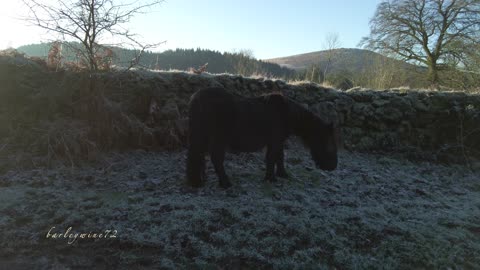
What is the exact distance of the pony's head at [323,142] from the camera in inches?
213

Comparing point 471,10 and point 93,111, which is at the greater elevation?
point 471,10

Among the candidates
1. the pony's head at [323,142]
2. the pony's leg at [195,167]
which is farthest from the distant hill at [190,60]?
the pony's head at [323,142]

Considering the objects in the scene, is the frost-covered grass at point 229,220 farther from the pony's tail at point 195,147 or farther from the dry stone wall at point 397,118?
the dry stone wall at point 397,118

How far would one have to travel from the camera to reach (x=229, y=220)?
3674 mm

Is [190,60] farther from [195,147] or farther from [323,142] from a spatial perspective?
[195,147]

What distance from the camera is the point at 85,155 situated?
5.28 meters

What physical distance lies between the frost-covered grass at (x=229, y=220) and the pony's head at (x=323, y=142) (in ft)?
1.47

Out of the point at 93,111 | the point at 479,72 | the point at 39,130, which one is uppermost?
the point at 479,72

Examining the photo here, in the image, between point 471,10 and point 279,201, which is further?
point 471,10

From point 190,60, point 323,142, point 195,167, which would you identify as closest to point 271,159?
point 323,142

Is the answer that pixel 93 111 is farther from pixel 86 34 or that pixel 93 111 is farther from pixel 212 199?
pixel 212 199

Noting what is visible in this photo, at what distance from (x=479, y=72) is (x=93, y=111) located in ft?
61.9

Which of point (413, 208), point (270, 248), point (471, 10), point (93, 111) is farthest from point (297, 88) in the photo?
point (471, 10)

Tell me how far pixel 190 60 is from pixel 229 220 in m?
35.3
